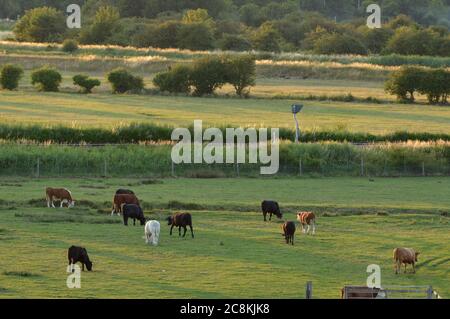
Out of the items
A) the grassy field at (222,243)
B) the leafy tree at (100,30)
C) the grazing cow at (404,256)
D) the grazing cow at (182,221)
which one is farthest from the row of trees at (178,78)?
the grazing cow at (404,256)

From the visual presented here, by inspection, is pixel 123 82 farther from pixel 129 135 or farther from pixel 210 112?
pixel 129 135

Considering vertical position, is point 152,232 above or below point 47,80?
below

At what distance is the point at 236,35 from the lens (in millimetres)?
149500

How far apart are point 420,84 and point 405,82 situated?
1268 millimetres

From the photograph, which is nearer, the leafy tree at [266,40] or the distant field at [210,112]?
the distant field at [210,112]

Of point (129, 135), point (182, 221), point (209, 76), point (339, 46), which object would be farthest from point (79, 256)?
point (339, 46)

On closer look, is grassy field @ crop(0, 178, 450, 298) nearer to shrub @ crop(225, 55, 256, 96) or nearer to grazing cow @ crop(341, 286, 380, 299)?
grazing cow @ crop(341, 286, 380, 299)

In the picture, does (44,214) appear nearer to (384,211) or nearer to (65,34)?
(384,211)

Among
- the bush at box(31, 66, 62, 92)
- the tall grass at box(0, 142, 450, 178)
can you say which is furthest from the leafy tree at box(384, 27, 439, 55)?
the tall grass at box(0, 142, 450, 178)

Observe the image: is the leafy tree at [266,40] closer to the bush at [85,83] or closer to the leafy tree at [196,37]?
the leafy tree at [196,37]

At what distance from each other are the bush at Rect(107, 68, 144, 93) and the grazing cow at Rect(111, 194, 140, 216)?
53.6 m

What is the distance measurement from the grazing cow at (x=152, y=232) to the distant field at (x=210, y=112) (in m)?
34.8

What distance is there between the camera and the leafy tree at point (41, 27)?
145 metres

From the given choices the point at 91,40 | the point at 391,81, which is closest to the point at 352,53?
the point at 91,40
